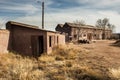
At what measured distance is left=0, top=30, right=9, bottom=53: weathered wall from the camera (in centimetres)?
1884

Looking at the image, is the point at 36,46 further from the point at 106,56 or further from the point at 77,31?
the point at 77,31

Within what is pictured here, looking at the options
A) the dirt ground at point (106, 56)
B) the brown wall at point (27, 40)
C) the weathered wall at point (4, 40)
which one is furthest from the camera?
the brown wall at point (27, 40)

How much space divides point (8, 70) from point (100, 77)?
6370 millimetres

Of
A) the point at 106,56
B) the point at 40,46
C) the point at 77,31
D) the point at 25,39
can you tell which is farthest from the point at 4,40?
the point at 77,31

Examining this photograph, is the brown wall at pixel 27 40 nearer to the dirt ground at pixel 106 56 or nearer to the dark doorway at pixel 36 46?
the dark doorway at pixel 36 46

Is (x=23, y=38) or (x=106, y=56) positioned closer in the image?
(x=106, y=56)

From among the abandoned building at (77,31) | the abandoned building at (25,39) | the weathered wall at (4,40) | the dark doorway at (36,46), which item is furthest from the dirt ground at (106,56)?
the abandoned building at (77,31)

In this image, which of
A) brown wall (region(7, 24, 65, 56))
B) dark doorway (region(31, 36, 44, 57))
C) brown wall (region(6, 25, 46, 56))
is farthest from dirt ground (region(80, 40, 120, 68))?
brown wall (region(6, 25, 46, 56))

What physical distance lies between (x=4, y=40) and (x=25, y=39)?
2.25 m

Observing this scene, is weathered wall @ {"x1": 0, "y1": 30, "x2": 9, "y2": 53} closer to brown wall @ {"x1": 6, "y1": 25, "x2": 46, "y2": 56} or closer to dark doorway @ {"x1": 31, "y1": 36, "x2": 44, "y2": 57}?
brown wall @ {"x1": 6, "y1": 25, "x2": 46, "y2": 56}

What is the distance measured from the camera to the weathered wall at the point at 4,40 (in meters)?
18.8

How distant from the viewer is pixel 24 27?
20.6 meters

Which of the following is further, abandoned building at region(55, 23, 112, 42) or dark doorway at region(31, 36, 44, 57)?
abandoned building at region(55, 23, 112, 42)

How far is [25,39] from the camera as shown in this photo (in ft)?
67.8
